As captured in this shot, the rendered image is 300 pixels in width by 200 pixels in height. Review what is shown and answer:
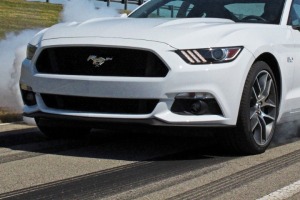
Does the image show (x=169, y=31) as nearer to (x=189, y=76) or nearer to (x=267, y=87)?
(x=189, y=76)

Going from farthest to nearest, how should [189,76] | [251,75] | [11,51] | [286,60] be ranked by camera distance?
1. [11,51]
2. [286,60]
3. [251,75]
4. [189,76]

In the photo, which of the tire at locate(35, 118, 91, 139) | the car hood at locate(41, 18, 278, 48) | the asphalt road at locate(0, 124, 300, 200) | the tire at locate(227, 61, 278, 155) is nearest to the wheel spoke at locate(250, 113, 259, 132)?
the tire at locate(227, 61, 278, 155)

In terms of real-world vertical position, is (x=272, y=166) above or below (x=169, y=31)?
below

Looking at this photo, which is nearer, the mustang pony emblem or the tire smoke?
the mustang pony emblem

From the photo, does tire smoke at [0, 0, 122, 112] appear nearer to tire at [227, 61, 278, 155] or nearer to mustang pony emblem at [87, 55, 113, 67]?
mustang pony emblem at [87, 55, 113, 67]

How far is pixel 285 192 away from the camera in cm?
442

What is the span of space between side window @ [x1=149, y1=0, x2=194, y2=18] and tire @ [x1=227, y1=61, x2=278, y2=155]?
1411 mm

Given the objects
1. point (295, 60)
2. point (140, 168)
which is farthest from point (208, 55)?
point (295, 60)

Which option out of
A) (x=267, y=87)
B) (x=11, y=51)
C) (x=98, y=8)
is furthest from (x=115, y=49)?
(x=98, y=8)

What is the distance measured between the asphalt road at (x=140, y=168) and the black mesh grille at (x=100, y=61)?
0.60 metres

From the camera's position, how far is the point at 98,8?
12.9 m

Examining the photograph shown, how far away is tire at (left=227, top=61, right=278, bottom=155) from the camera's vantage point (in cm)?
543

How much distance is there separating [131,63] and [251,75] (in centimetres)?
107

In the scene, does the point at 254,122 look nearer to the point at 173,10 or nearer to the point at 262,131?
the point at 262,131
